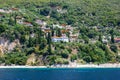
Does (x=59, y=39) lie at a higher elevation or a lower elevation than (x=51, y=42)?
lower

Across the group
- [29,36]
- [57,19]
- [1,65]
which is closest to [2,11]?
[57,19]

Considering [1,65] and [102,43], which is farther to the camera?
[102,43]

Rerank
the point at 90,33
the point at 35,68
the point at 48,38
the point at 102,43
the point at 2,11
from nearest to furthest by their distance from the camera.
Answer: the point at 35,68 < the point at 48,38 < the point at 102,43 < the point at 90,33 < the point at 2,11

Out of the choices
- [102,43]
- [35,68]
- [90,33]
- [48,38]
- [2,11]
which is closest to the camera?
[35,68]

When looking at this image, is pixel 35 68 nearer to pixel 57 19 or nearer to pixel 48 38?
pixel 48 38

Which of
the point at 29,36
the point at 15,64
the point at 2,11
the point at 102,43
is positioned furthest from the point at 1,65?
the point at 2,11

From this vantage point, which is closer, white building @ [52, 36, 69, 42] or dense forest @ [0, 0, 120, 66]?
dense forest @ [0, 0, 120, 66]

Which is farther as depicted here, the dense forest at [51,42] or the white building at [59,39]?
the white building at [59,39]

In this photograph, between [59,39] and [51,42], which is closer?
[51,42]

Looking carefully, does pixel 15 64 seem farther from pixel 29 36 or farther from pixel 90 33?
pixel 90 33
